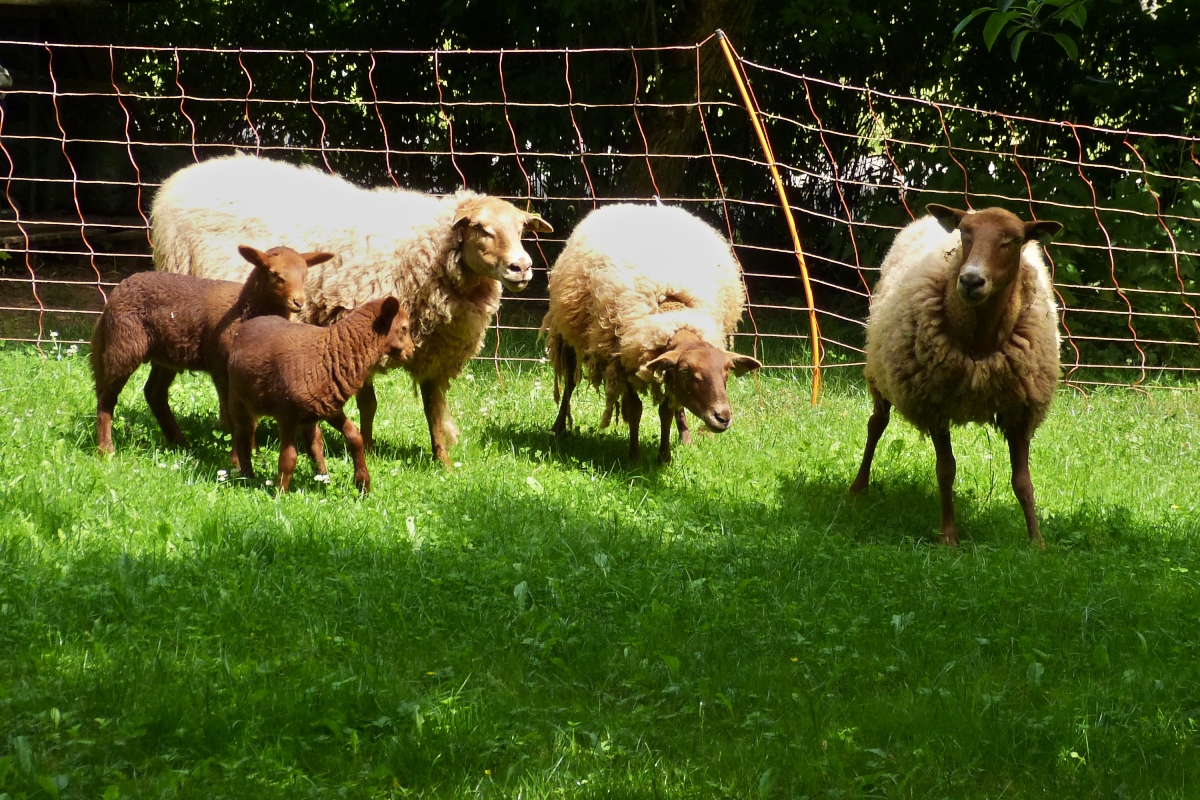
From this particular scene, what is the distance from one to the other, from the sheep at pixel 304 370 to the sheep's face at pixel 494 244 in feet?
2.71

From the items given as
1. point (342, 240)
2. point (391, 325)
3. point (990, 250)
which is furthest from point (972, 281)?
point (342, 240)

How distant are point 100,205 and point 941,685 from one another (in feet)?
39.0

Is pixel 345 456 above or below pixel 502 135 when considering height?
below

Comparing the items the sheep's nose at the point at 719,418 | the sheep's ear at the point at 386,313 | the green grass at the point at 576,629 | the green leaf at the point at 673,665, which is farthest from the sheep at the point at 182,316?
the green leaf at the point at 673,665

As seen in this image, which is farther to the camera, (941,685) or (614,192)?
(614,192)

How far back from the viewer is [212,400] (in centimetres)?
767

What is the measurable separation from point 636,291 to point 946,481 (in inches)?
80.6

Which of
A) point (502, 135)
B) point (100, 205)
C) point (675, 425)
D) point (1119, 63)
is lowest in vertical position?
point (675, 425)

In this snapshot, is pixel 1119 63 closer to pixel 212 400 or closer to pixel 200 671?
pixel 212 400

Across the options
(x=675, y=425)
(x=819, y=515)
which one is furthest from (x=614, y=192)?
(x=819, y=515)

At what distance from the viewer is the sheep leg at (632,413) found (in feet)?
23.0

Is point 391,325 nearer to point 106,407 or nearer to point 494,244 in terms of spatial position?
point 494,244

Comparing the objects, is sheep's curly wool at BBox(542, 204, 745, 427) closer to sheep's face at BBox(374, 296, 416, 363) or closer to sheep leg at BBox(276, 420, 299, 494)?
sheep's face at BBox(374, 296, 416, 363)

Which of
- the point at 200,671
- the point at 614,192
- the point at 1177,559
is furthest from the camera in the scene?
the point at 614,192
